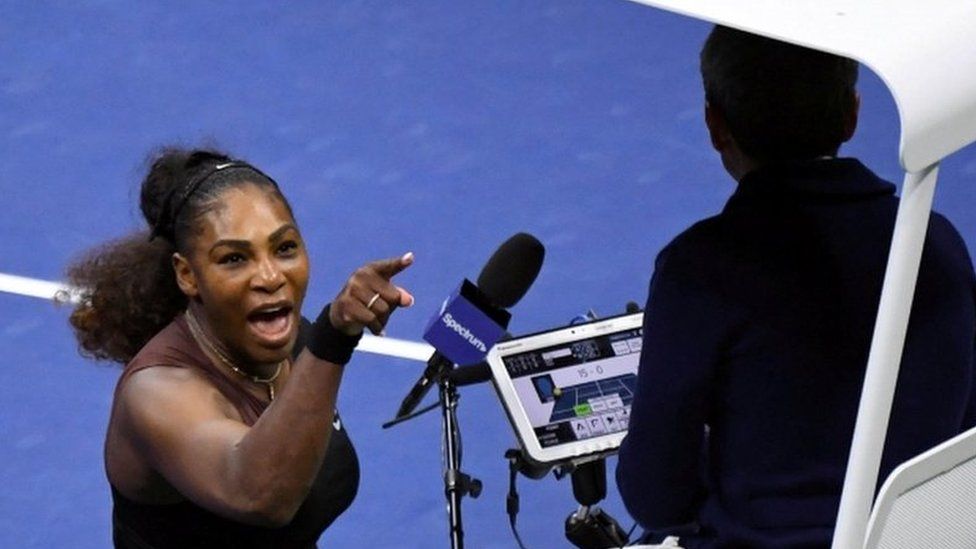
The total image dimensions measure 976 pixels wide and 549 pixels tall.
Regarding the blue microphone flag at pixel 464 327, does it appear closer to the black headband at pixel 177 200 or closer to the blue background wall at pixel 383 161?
the black headband at pixel 177 200

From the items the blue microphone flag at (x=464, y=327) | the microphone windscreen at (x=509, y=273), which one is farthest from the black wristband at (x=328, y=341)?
the microphone windscreen at (x=509, y=273)

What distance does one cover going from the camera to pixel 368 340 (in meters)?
7.92

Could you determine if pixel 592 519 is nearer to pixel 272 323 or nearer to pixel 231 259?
pixel 272 323

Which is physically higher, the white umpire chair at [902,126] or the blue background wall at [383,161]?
the white umpire chair at [902,126]

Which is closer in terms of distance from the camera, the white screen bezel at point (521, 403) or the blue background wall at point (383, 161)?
the white screen bezel at point (521, 403)

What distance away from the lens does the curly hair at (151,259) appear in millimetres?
4625

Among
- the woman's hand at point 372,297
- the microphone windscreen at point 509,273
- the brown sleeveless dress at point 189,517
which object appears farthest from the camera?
the brown sleeveless dress at point 189,517

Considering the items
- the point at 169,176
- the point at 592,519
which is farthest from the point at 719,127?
the point at 592,519

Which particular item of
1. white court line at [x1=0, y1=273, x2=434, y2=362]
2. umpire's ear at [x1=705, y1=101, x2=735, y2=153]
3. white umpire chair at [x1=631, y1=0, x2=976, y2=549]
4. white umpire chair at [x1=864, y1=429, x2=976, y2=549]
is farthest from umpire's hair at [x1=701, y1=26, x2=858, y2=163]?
white court line at [x1=0, y1=273, x2=434, y2=362]

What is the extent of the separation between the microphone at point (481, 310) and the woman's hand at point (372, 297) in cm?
28

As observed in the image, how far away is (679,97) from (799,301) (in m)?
5.60

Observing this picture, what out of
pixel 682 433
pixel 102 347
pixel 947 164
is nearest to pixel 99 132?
pixel 947 164

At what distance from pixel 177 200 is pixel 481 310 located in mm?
843

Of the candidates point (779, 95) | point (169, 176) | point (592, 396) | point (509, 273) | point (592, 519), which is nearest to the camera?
point (779, 95)
